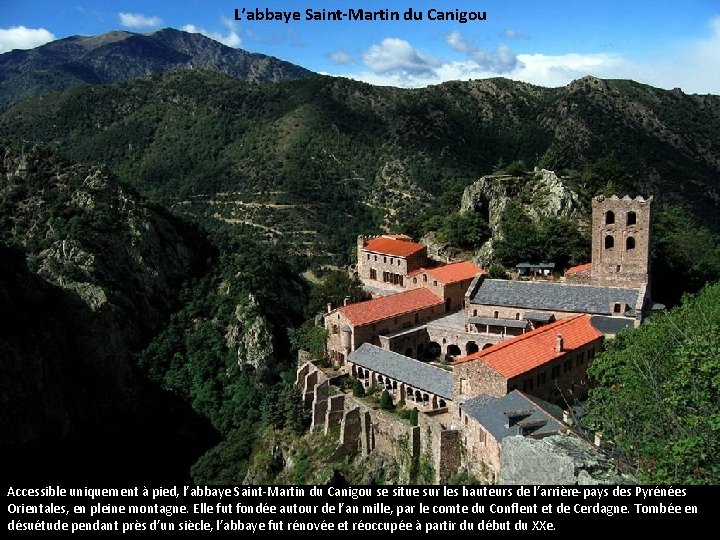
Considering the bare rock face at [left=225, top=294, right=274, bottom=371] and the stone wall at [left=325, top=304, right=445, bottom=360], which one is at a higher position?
the stone wall at [left=325, top=304, right=445, bottom=360]

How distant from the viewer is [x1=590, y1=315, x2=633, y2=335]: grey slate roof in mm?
46031

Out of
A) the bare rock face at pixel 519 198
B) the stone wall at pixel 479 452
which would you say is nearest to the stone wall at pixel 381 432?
the stone wall at pixel 479 452

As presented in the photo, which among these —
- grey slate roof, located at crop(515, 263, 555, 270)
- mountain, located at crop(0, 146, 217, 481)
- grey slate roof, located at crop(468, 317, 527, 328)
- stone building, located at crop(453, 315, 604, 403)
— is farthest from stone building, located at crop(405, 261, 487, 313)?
mountain, located at crop(0, 146, 217, 481)

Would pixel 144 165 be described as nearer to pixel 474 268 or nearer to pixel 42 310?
pixel 42 310

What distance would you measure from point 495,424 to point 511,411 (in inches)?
42.9

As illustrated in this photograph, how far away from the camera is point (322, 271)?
111 m

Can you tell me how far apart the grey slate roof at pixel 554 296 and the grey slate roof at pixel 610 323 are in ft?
2.47

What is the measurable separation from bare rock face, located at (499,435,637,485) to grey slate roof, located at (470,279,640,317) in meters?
24.8

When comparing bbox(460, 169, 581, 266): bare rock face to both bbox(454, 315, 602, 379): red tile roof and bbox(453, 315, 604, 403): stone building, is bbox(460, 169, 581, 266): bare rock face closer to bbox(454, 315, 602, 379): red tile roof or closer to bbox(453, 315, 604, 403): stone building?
bbox(454, 315, 602, 379): red tile roof

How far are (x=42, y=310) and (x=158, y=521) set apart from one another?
5063 centimetres

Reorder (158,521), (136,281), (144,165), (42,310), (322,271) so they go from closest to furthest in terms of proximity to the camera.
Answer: (158,521) < (42,310) < (136,281) < (322,271) < (144,165)

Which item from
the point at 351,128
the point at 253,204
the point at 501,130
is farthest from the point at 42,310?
the point at 501,130

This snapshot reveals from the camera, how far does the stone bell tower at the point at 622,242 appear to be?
167 feet

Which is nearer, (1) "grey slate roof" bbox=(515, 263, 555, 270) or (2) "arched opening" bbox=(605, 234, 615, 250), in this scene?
(2) "arched opening" bbox=(605, 234, 615, 250)
